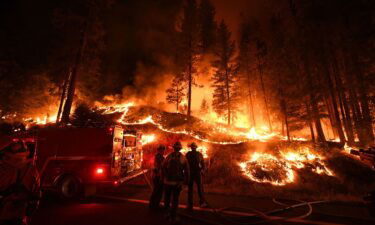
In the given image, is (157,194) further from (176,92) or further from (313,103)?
(176,92)

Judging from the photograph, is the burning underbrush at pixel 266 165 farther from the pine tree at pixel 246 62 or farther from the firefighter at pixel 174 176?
the pine tree at pixel 246 62

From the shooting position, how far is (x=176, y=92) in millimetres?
28141

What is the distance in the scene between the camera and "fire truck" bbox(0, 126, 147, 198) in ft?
27.4

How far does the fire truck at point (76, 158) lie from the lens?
27.4 feet

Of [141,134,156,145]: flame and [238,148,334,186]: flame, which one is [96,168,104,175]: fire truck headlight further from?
[238,148,334,186]: flame

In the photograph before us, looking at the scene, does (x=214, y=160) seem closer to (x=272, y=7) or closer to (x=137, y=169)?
(x=137, y=169)

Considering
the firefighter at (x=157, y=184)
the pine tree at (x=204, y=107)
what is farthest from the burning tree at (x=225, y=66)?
the firefighter at (x=157, y=184)

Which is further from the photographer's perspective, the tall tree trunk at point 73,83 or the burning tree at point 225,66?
the burning tree at point 225,66

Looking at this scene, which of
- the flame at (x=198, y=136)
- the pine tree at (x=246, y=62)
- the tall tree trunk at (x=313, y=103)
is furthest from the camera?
the pine tree at (x=246, y=62)

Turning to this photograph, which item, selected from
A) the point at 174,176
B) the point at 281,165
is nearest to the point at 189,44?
the point at 281,165

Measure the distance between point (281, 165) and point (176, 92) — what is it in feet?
58.6

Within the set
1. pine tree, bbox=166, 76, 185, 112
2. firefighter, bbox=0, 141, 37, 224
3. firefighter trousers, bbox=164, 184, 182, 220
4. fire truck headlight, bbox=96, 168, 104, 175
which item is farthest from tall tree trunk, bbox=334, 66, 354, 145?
A: firefighter, bbox=0, 141, 37, 224

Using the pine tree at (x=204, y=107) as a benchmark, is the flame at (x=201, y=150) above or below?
below

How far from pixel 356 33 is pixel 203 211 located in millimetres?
21125
